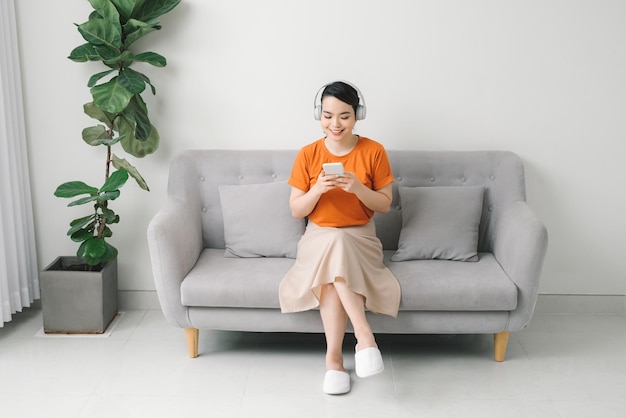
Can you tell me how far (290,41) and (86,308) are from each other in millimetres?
1650

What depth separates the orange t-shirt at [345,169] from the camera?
312 centimetres

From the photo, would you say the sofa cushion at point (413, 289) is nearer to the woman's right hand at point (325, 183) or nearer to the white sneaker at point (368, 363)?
the white sneaker at point (368, 363)

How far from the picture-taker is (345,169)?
311 centimetres

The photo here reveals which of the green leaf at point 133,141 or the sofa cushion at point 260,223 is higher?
the green leaf at point 133,141

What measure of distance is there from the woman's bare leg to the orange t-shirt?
0.36m

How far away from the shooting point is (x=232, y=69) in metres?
3.54

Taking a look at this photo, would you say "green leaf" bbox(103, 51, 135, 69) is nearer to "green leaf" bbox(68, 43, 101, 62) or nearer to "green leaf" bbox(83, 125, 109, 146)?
"green leaf" bbox(68, 43, 101, 62)

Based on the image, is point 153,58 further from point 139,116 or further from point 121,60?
point 139,116

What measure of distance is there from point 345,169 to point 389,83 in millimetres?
663

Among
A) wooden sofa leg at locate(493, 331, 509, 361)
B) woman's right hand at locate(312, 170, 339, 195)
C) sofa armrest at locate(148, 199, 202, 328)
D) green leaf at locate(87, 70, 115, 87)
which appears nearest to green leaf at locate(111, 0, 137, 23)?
green leaf at locate(87, 70, 115, 87)

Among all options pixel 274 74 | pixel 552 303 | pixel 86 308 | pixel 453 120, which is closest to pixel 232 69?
pixel 274 74

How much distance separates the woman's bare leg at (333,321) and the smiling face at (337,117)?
656mm

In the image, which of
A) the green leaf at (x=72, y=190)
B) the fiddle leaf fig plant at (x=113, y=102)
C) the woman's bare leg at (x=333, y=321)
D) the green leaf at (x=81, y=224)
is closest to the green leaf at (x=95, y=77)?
the fiddle leaf fig plant at (x=113, y=102)

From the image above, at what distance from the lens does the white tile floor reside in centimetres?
276
